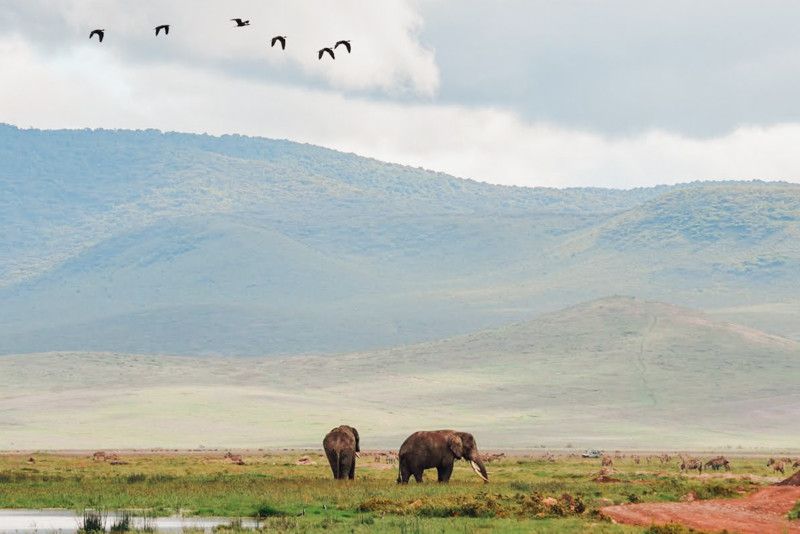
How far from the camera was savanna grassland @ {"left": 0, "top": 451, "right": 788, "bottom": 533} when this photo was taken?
32469mm

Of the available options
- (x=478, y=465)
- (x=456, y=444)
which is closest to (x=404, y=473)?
(x=456, y=444)

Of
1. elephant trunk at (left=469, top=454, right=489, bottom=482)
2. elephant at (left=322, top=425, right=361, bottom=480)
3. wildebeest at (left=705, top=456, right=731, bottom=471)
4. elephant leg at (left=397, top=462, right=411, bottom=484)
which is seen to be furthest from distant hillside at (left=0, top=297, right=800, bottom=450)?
elephant trunk at (left=469, top=454, right=489, bottom=482)

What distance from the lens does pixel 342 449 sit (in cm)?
4688

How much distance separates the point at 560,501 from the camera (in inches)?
1398

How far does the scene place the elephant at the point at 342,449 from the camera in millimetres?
46812

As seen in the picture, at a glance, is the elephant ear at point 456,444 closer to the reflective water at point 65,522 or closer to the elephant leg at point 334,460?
the elephant leg at point 334,460

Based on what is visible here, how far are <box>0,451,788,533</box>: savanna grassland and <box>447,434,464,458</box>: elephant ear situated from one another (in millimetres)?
1194

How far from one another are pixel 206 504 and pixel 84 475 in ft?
57.4

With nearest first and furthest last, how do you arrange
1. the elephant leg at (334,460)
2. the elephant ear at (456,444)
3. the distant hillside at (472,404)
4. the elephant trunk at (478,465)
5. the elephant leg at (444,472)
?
1. the elephant ear at (456,444)
2. the elephant trunk at (478,465)
3. the elephant leg at (444,472)
4. the elephant leg at (334,460)
5. the distant hillside at (472,404)

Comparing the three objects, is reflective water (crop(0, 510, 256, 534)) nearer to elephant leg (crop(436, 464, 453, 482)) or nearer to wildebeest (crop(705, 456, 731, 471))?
elephant leg (crop(436, 464, 453, 482))

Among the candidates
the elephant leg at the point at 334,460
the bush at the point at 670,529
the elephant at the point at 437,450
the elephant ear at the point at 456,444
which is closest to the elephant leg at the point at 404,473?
the elephant at the point at 437,450

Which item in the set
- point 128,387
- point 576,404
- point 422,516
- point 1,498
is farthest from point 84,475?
point 128,387

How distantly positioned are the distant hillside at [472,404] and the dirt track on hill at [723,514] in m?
73.7

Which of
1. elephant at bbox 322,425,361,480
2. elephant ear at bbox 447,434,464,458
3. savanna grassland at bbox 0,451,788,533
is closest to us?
savanna grassland at bbox 0,451,788,533
